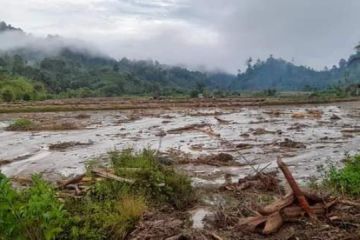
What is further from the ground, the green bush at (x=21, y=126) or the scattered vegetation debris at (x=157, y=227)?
the scattered vegetation debris at (x=157, y=227)

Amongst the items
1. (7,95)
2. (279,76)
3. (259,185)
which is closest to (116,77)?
(7,95)

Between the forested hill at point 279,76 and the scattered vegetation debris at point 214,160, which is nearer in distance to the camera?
the scattered vegetation debris at point 214,160

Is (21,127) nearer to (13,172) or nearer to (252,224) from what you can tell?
(13,172)

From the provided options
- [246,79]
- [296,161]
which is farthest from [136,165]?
[246,79]

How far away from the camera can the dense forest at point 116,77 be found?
89.3 m

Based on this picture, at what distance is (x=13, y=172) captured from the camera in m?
16.4

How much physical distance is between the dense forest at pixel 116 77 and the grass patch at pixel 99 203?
61.3 meters

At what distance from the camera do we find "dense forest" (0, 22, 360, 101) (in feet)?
293

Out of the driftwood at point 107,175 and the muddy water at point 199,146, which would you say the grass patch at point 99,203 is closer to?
the driftwood at point 107,175

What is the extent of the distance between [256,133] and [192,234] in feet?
71.6

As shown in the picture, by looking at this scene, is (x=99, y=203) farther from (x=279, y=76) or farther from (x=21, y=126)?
(x=279, y=76)

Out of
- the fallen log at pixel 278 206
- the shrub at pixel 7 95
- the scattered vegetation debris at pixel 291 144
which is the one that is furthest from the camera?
the shrub at pixel 7 95

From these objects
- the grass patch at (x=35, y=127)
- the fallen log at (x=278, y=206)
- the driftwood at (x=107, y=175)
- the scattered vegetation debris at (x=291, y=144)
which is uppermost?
the driftwood at (x=107, y=175)

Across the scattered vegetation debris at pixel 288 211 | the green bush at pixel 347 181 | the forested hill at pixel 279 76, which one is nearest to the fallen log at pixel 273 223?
the scattered vegetation debris at pixel 288 211
